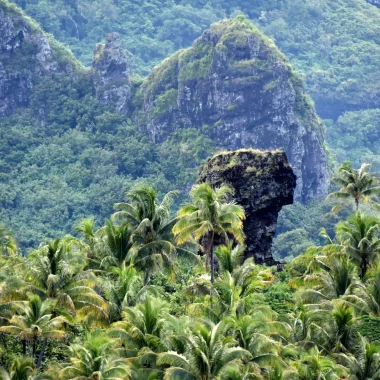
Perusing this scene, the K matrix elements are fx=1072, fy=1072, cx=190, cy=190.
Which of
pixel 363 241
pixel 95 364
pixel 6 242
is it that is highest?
pixel 95 364

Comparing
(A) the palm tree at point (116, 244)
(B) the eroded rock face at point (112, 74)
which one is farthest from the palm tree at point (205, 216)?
(B) the eroded rock face at point (112, 74)

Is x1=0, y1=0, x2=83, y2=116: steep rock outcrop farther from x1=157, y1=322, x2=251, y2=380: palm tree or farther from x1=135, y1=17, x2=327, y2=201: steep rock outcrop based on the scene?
Result: x1=157, y1=322, x2=251, y2=380: palm tree

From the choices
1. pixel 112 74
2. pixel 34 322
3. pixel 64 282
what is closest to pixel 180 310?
pixel 64 282

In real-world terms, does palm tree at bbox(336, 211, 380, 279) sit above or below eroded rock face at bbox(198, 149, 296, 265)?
above

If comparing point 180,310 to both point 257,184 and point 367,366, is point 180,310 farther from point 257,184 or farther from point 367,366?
point 367,366

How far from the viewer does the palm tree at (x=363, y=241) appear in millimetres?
70125

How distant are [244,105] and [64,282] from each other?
107m

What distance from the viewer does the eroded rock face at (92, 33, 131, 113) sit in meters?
168

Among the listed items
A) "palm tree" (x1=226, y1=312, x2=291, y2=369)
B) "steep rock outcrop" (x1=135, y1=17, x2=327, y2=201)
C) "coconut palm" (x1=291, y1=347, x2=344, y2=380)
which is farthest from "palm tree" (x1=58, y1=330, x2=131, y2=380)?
"steep rock outcrop" (x1=135, y1=17, x2=327, y2=201)

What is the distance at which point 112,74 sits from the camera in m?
170

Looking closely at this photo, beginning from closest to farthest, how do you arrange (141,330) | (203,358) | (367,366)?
(203,358), (141,330), (367,366)

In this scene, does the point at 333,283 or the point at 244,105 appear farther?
the point at 244,105

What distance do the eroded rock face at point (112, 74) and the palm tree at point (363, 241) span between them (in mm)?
102524

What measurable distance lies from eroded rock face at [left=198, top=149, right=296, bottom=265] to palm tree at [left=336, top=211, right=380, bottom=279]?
14264mm
